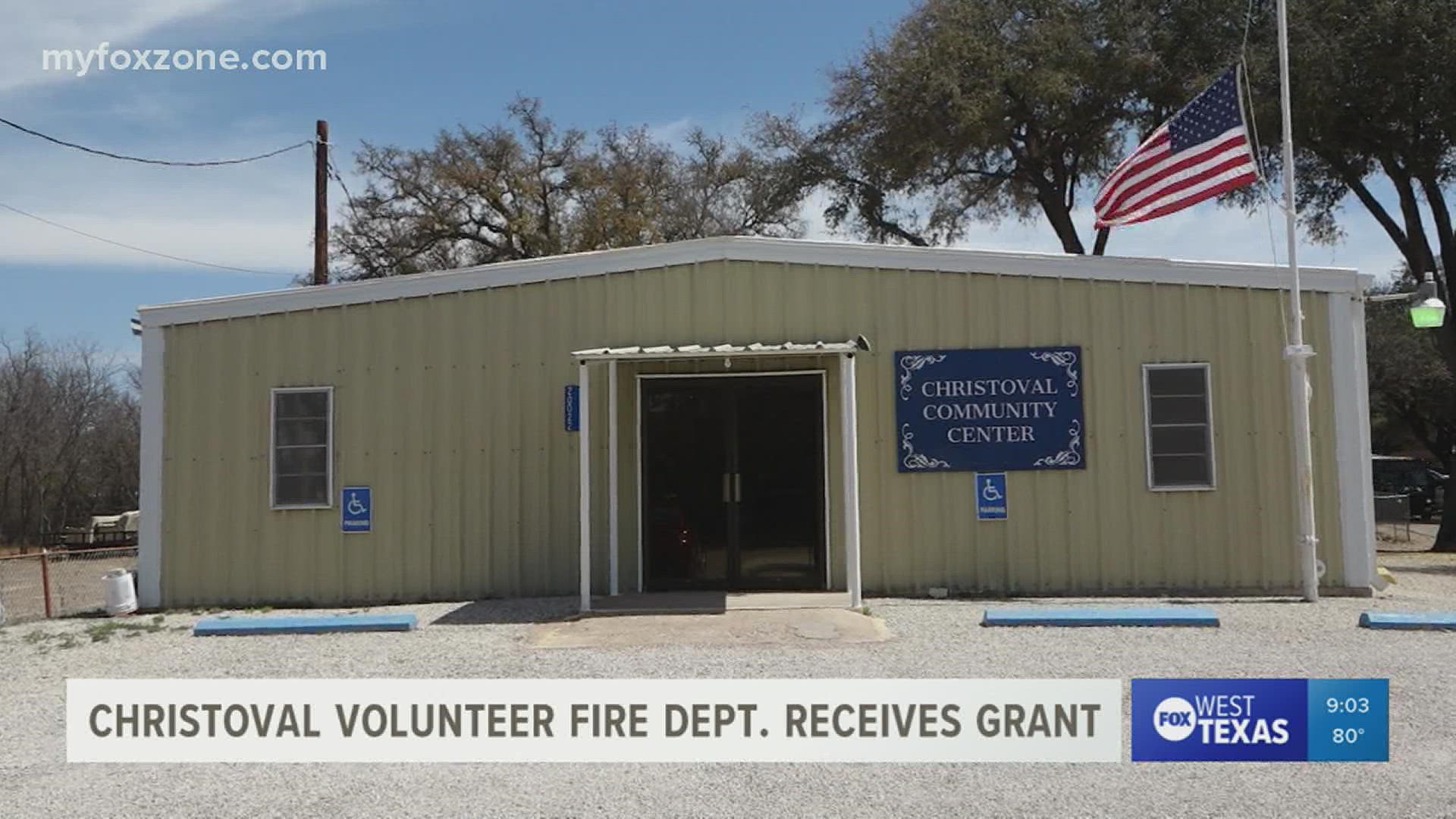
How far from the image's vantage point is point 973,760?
6012 mm

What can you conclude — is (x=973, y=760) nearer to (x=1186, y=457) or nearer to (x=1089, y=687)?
(x=1089, y=687)

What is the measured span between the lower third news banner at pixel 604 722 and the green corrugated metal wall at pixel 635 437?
4.31 meters

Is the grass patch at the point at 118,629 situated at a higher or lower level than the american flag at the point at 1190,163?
lower

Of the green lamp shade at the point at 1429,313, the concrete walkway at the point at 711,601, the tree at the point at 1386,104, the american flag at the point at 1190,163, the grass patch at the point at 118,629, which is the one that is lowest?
the grass patch at the point at 118,629

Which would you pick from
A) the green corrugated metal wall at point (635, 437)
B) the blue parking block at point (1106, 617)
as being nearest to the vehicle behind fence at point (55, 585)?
the green corrugated metal wall at point (635, 437)

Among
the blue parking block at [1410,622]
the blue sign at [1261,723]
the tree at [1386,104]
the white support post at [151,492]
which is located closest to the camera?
the blue sign at [1261,723]

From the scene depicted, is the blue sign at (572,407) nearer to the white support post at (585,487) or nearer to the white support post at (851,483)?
the white support post at (585,487)

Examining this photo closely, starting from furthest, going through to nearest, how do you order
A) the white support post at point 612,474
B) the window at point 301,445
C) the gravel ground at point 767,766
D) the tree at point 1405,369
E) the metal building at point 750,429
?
1. the tree at point 1405,369
2. the window at point 301,445
3. the white support post at point 612,474
4. the metal building at point 750,429
5. the gravel ground at point 767,766

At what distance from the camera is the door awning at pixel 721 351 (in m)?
10.9

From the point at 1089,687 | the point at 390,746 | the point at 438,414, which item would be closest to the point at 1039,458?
the point at 1089,687

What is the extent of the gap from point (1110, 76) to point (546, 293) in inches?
664

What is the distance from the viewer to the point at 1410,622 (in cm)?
946

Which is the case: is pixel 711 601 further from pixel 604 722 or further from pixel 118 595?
pixel 118 595

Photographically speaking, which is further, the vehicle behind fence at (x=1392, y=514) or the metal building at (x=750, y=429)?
the vehicle behind fence at (x=1392, y=514)
